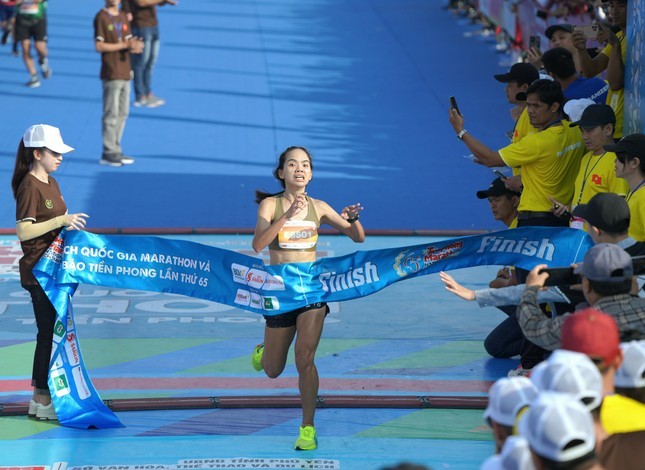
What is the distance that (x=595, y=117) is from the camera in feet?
26.0

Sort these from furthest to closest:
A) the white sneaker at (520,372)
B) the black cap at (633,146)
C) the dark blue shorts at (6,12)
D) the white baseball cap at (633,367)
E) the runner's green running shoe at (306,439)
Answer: the dark blue shorts at (6,12)
the white sneaker at (520,372)
the runner's green running shoe at (306,439)
the black cap at (633,146)
the white baseball cap at (633,367)

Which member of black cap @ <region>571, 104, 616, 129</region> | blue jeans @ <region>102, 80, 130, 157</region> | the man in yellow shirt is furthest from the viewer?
blue jeans @ <region>102, 80, 130, 157</region>

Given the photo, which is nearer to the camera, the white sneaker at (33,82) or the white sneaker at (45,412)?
the white sneaker at (45,412)

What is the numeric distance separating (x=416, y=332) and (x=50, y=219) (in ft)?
11.7

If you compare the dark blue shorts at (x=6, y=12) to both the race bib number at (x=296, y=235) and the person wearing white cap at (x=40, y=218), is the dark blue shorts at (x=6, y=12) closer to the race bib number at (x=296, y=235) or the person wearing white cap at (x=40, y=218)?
the person wearing white cap at (x=40, y=218)

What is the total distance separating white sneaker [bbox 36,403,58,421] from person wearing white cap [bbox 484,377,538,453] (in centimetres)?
444

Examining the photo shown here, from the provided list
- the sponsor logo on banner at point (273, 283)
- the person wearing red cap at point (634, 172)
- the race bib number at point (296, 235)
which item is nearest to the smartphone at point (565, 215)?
the person wearing red cap at point (634, 172)

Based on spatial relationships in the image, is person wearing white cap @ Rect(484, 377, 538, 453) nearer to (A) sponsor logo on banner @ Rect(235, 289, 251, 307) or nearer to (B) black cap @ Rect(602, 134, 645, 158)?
(B) black cap @ Rect(602, 134, 645, 158)

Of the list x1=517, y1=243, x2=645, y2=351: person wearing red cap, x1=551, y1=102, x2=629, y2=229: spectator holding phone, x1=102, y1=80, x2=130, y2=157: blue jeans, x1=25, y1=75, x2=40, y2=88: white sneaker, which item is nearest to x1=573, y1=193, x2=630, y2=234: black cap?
x1=517, y1=243, x2=645, y2=351: person wearing red cap

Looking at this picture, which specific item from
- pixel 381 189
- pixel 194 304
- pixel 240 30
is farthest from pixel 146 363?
pixel 240 30

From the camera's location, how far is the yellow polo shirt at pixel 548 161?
856cm

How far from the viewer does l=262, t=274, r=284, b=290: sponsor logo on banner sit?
749 centimetres

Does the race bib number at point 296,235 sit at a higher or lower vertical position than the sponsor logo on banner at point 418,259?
higher

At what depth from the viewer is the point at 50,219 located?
25.3 feet
